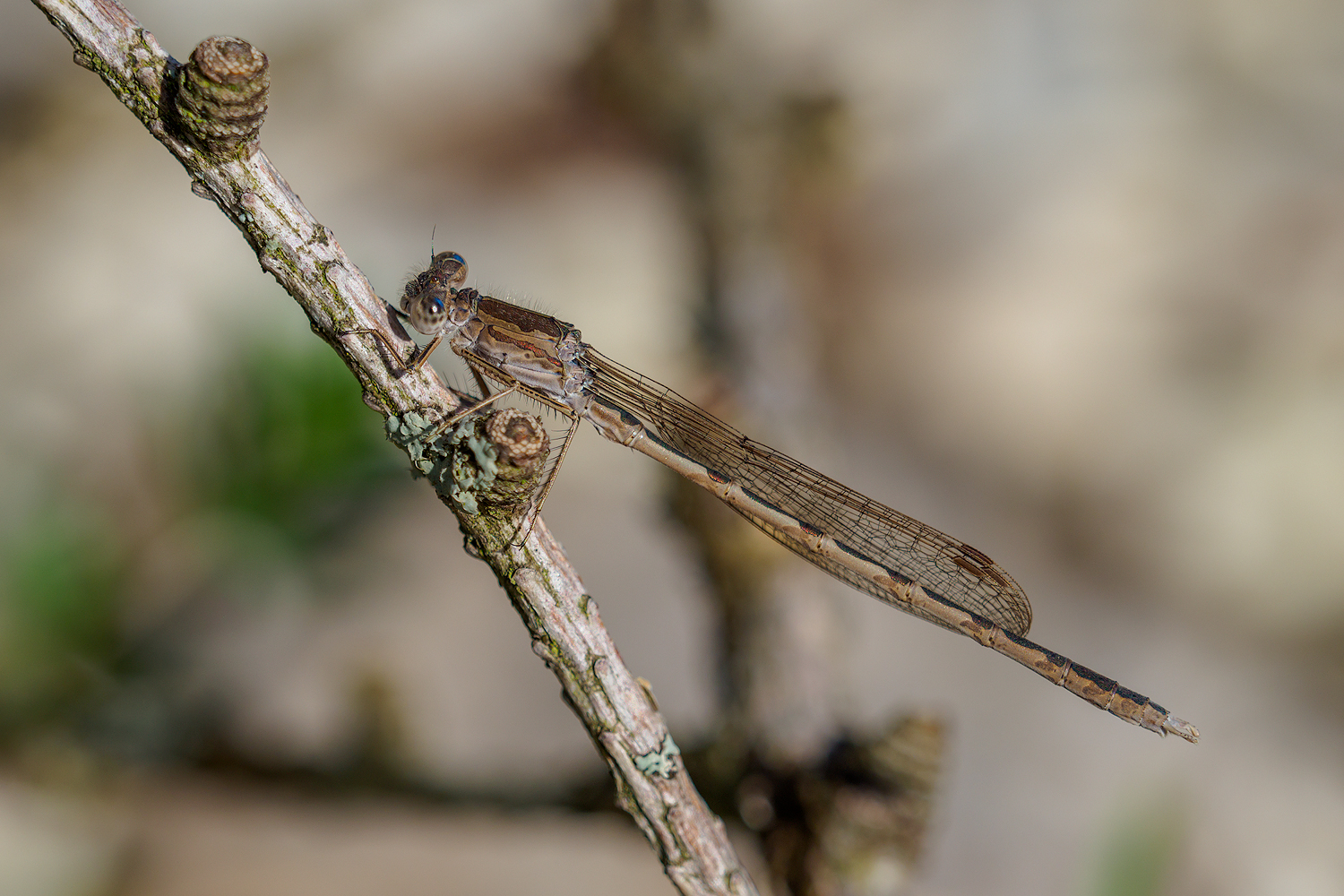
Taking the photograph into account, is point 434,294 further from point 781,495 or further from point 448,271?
point 781,495

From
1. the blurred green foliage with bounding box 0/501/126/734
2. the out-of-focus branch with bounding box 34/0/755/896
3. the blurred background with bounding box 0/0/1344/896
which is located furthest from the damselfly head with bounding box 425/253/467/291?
the blurred green foliage with bounding box 0/501/126/734

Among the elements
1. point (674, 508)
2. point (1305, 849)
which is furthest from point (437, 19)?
point (1305, 849)

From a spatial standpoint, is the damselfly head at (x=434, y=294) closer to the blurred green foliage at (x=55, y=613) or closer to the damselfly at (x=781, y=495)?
the damselfly at (x=781, y=495)

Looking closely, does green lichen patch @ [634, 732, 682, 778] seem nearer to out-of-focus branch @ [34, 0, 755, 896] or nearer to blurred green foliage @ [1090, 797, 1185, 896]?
out-of-focus branch @ [34, 0, 755, 896]

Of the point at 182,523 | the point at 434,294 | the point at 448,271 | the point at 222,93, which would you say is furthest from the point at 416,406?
the point at 182,523

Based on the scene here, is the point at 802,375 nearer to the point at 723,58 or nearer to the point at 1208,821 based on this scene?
the point at 723,58

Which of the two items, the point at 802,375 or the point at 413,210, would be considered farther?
the point at 413,210
